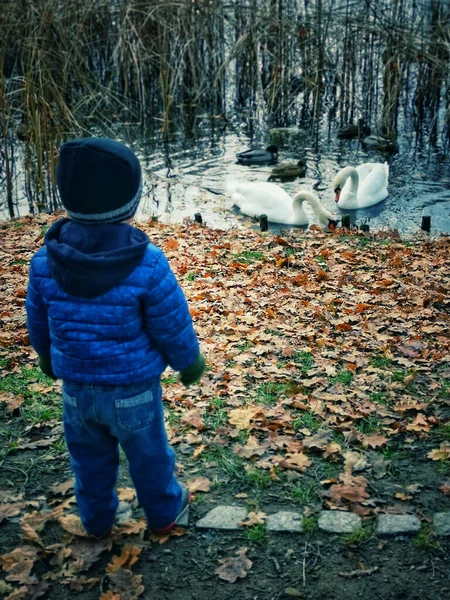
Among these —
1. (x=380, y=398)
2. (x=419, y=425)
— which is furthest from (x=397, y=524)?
(x=380, y=398)

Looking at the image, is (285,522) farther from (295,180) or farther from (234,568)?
(295,180)

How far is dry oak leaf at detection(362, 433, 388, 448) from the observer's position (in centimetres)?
361

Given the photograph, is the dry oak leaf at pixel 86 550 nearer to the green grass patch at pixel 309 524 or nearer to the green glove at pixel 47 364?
the green glove at pixel 47 364

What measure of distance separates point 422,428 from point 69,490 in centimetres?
214

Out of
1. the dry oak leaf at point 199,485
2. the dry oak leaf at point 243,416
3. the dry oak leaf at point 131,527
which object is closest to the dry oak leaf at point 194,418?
the dry oak leaf at point 243,416

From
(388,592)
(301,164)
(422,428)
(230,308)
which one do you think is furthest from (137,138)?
(388,592)

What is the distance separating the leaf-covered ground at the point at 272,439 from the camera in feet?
9.08

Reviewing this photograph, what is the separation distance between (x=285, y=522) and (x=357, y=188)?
345 inches

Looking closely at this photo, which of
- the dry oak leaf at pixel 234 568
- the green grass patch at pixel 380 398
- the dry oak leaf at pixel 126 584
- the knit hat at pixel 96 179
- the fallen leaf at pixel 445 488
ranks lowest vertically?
the green grass patch at pixel 380 398

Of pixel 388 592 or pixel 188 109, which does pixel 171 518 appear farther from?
pixel 188 109

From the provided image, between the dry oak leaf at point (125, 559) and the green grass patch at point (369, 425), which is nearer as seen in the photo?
the dry oak leaf at point (125, 559)

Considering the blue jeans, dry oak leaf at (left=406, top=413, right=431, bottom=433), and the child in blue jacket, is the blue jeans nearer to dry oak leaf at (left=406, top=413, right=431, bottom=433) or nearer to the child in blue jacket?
the child in blue jacket

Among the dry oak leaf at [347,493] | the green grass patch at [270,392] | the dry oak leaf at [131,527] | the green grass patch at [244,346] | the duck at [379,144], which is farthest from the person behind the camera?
the duck at [379,144]

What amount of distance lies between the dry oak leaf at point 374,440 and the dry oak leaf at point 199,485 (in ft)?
3.20
